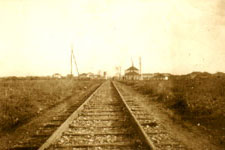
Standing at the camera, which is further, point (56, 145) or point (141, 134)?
point (141, 134)

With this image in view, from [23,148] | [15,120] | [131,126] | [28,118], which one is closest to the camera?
[23,148]

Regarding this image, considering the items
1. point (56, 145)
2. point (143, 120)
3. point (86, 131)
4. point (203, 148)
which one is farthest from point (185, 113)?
point (56, 145)

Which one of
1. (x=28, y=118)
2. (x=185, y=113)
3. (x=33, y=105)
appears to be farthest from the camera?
(x=33, y=105)

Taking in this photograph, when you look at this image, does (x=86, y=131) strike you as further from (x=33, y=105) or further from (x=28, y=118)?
(x=33, y=105)

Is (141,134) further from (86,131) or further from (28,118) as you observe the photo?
(28,118)

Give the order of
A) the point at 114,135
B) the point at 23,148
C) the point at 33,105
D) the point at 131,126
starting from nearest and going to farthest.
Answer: the point at 23,148
the point at 114,135
the point at 131,126
the point at 33,105

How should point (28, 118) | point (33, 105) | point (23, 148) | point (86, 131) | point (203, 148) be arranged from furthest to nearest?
point (33, 105), point (28, 118), point (86, 131), point (203, 148), point (23, 148)

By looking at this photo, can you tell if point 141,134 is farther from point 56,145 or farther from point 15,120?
point 15,120

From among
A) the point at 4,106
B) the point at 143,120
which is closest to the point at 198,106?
the point at 143,120

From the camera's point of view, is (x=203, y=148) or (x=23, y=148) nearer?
(x=23, y=148)
